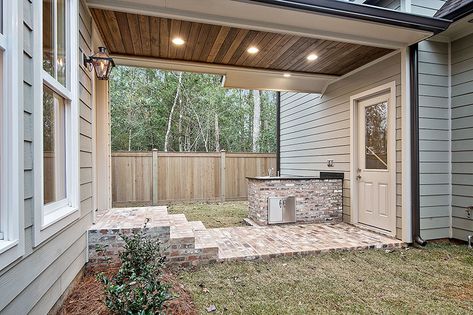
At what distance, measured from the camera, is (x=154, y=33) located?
365cm

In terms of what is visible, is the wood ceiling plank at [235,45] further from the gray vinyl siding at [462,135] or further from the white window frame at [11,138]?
the gray vinyl siding at [462,135]

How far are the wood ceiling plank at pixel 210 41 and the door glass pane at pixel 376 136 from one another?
283 centimetres

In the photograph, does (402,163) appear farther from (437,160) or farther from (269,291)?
(269,291)

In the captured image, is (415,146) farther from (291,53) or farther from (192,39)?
(192,39)

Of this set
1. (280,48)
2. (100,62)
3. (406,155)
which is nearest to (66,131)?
(100,62)

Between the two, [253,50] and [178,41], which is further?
[253,50]

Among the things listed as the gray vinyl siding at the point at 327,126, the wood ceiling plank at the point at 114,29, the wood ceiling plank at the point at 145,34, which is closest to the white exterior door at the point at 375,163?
the gray vinyl siding at the point at 327,126

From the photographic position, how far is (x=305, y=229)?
474cm

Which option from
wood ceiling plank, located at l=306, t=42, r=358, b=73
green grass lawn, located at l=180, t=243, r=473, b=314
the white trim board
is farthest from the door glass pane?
green grass lawn, located at l=180, t=243, r=473, b=314

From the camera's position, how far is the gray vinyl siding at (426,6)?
412cm

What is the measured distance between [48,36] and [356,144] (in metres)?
4.62

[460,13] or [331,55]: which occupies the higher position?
[460,13]

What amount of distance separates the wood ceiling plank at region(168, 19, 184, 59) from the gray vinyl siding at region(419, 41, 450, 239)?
3.42 metres

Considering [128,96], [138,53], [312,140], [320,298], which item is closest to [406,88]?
[312,140]
